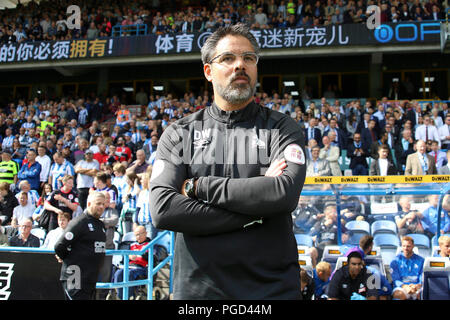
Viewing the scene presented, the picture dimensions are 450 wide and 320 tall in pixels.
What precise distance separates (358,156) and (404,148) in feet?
3.54

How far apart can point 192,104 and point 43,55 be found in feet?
28.9

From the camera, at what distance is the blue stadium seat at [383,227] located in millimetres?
6619

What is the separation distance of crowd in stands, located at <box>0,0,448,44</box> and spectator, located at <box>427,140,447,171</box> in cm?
970

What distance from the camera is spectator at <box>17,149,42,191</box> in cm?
1162

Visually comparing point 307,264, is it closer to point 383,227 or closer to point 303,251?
point 303,251

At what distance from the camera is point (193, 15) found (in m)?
20.9

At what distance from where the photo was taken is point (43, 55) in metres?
21.2

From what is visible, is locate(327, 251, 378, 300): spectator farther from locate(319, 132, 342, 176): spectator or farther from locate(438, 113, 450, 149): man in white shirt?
locate(438, 113, 450, 149): man in white shirt

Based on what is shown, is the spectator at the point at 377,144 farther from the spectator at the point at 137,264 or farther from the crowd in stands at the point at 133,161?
the spectator at the point at 137,264

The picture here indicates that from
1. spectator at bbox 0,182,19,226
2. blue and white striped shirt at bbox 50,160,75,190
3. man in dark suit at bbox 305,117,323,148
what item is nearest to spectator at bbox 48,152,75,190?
blue and white striped shirt at bbox 50,160,75,190

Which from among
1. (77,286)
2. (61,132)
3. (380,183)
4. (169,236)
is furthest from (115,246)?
(61,132)

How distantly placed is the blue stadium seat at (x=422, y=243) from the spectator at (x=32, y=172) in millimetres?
8936

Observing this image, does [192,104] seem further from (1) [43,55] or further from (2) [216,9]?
(1) [43,55]

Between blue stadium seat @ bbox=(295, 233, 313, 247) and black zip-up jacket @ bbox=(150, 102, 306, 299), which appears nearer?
black zip-up jacket @ bbox=(150, 102, 306, 299)
